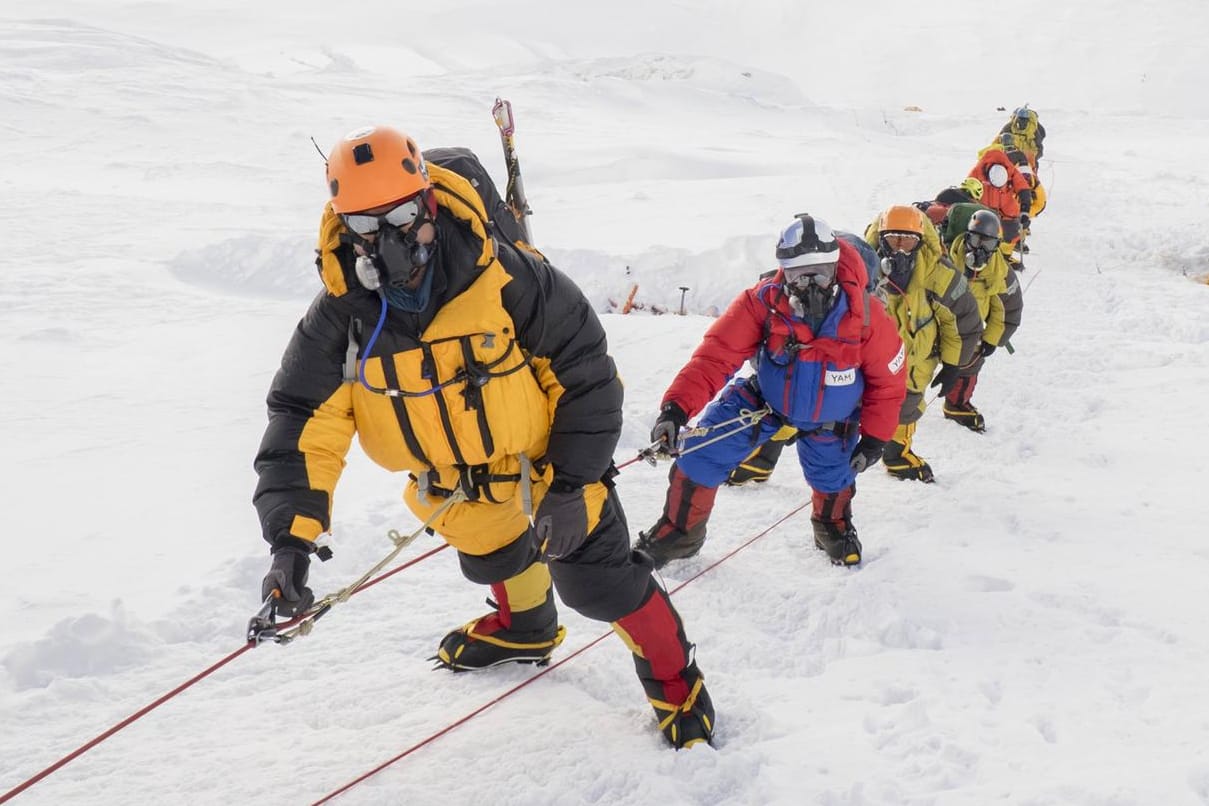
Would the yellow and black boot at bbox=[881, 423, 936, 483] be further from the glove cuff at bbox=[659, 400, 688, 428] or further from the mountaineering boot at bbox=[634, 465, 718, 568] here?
the glove cuff at bbox=[659, 400, 688, 428]

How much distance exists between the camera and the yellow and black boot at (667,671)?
10.8 ft

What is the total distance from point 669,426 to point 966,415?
384 centimetres

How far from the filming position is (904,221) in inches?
221

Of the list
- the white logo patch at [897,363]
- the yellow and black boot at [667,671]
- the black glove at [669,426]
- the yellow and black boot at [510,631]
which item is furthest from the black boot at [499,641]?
the white logo patch at [897,363]

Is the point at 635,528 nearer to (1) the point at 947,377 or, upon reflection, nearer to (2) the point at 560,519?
(2) the point at 560,519

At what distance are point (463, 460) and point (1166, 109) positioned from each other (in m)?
42.5

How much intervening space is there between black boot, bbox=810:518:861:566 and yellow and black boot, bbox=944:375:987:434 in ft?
8.41

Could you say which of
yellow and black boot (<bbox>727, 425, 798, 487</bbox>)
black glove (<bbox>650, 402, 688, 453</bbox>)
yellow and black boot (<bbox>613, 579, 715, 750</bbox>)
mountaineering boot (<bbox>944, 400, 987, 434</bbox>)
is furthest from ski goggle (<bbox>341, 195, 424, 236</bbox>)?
mountaineering boot (<bbox>944, 400, 987, 434</bbox>)

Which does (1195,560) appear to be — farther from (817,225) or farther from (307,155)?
(307,155)

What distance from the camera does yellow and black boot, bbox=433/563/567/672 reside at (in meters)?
3.72

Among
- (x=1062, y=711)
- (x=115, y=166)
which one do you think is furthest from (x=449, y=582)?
(x=115, y=166)

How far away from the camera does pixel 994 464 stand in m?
6.23

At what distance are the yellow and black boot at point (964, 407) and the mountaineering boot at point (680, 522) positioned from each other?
3.11 meters

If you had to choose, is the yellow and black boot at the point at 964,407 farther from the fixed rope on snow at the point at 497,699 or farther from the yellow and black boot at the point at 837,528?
the fixed rope on snow at the point at 497,699
